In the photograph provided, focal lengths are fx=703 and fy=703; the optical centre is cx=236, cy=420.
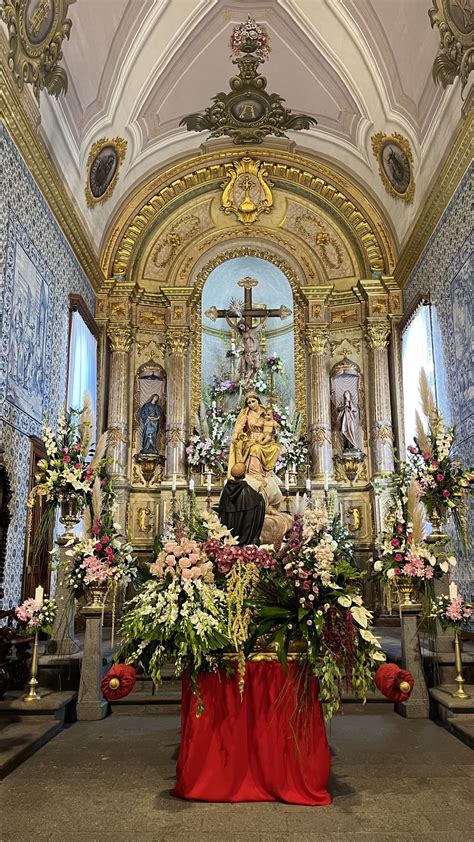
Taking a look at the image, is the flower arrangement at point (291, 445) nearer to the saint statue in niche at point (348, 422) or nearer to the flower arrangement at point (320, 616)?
the saint statue in niche at point (348, 422)

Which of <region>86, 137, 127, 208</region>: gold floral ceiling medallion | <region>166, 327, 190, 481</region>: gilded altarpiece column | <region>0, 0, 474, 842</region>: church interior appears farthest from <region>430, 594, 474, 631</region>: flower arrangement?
<region>86, 137, 127, 208</region>: gold floral ceiling medallion

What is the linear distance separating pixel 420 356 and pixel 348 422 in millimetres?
2415

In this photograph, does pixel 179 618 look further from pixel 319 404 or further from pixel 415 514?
pixel 319 404

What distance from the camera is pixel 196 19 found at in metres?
12.6

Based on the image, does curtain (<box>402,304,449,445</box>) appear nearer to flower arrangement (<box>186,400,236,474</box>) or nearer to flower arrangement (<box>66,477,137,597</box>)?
flower arrangement (<box>186,400,236,474</box>)

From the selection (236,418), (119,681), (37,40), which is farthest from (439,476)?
(37,40)

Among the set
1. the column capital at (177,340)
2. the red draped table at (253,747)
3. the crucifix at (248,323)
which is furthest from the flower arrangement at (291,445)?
the red draped table at (253,747)

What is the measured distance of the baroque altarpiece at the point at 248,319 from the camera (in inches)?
598

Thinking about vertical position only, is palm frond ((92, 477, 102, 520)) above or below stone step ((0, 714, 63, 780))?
above

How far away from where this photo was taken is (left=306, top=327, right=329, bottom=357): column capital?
51.7 feet

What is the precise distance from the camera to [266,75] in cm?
1415

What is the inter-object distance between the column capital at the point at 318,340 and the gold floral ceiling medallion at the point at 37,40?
721cm

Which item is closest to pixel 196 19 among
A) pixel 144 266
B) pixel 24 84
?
pixel 24 84

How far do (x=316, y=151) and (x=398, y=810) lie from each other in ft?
47.3
